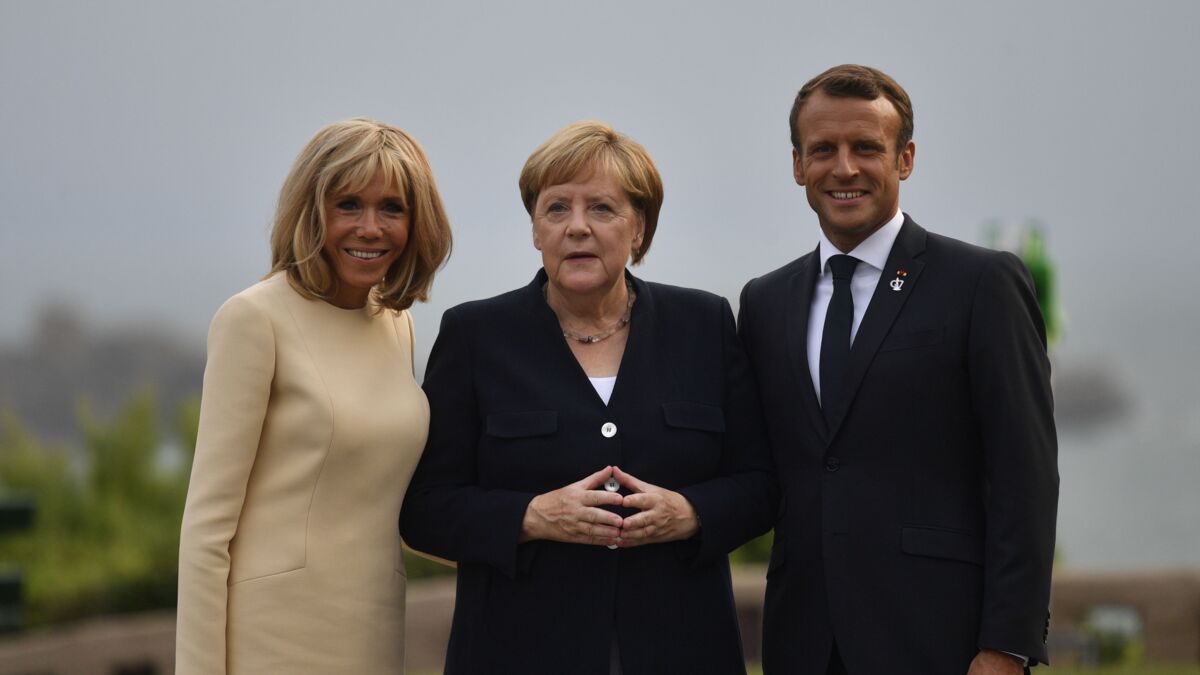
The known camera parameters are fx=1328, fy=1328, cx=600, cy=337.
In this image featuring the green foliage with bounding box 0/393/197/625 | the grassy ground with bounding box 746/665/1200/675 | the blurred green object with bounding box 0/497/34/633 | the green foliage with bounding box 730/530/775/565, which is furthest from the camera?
the green foliage with bounding box 730/530/775/565

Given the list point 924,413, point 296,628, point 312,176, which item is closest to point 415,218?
point 312,176

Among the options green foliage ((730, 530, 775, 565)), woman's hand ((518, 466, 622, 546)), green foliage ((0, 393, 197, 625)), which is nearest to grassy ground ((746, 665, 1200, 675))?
green foliage ((730, 530, 775, 565))

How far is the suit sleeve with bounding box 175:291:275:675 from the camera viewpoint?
327 centimetres

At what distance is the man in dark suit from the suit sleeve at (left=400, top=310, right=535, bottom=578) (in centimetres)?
75

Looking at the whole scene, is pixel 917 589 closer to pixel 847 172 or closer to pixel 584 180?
pixel 847 172

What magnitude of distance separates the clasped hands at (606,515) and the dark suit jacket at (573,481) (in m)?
0.05

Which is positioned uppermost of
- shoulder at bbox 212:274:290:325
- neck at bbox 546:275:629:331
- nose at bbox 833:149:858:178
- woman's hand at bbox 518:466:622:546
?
nose at bbox 833:149:858:178

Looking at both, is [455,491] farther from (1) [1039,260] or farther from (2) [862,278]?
(1) [1039,260]

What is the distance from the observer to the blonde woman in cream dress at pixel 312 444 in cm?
329

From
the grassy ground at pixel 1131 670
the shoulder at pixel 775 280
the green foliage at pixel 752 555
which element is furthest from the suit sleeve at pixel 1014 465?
the green foliage at pixel 752 555

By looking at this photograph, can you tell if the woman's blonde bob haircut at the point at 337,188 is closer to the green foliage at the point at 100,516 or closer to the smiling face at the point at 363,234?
the smiling face at the point at 363,234

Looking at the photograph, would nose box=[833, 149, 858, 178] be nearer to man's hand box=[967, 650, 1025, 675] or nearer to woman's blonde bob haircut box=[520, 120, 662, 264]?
woman's blonde bob haircut box=[520, 120, 662, 264]

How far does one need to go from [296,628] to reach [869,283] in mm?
1725

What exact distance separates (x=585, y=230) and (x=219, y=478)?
43.7 inches
